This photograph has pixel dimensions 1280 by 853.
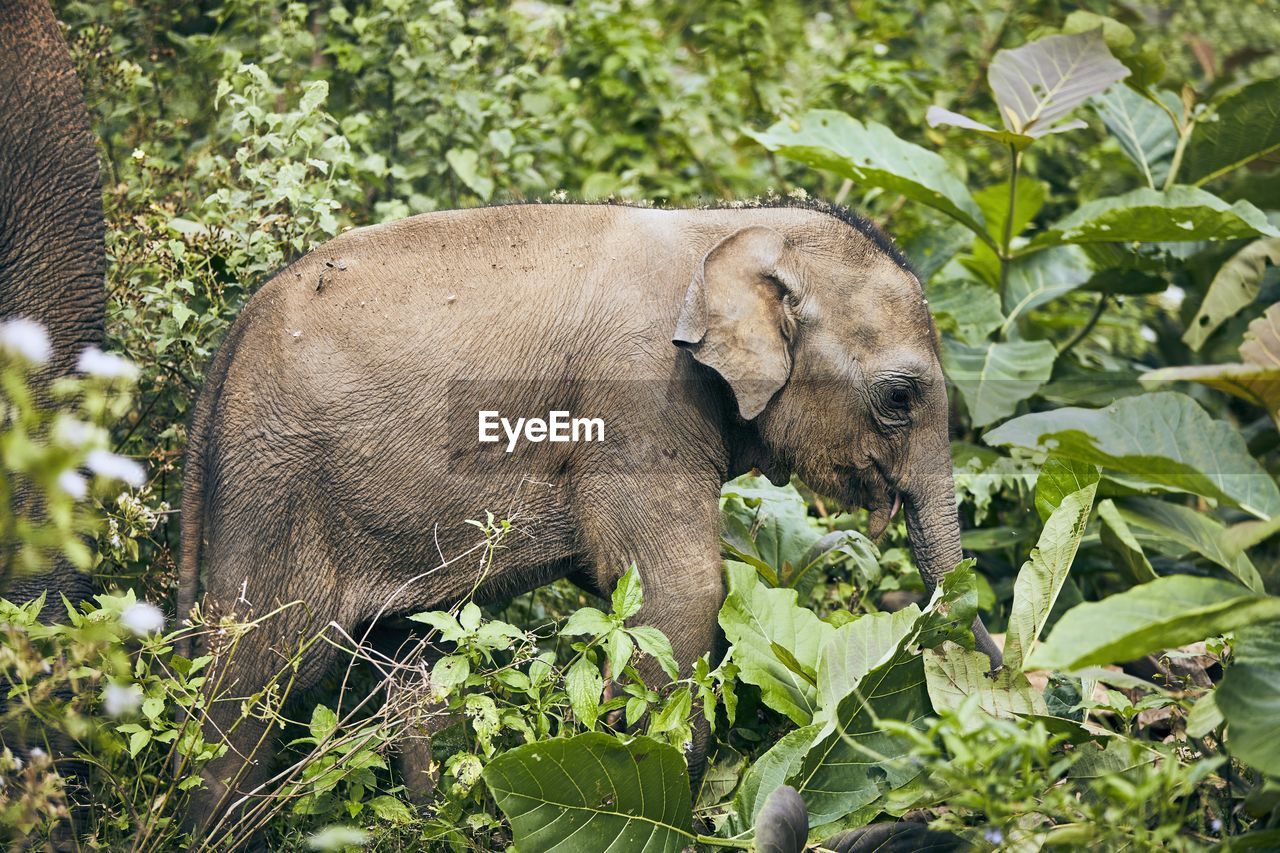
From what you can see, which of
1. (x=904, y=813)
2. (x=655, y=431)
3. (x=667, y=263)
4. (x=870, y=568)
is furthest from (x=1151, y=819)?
(x=667, y=263)

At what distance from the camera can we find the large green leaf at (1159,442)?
3.66 metres

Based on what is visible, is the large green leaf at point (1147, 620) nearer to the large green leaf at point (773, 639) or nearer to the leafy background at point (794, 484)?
the leafy background at point (794, 484)

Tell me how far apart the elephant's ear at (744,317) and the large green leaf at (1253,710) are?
144 cm

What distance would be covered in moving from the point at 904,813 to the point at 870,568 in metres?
1.15

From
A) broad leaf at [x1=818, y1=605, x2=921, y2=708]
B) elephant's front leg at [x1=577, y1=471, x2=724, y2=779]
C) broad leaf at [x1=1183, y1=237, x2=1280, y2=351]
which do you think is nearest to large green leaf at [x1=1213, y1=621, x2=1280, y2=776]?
broad leaf at [x1=818, y1=605, x2=921, y2=708]

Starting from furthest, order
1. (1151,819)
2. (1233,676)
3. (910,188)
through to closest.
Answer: (910,188) → (1151,819) → (1233,676)

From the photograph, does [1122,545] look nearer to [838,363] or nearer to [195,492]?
[838,363]

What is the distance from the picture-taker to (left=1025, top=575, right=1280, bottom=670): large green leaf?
2.83 meters

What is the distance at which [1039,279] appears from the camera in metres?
6.16

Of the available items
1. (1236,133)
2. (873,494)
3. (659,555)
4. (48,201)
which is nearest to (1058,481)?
(873,494)

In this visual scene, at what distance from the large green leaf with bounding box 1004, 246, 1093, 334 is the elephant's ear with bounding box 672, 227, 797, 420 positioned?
229 cm

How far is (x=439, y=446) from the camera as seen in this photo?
399cm

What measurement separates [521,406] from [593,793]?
1.13 m

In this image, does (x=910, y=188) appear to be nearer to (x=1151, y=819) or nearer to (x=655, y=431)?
(x=655, y=431)
